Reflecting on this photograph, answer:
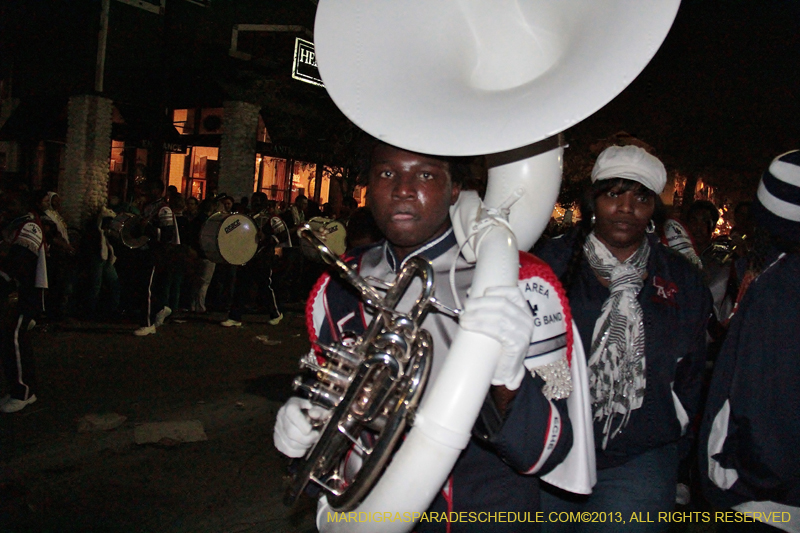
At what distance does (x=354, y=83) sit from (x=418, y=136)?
0.23 metres

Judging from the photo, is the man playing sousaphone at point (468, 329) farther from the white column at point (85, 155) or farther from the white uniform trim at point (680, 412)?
the white column at point (85, 155)

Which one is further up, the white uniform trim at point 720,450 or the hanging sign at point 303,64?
the hanging sign at point 303,64

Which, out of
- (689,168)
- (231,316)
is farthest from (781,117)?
(231,316)

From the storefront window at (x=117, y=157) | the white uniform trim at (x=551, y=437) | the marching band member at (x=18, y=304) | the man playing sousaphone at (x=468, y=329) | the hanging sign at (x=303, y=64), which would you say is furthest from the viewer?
the storefront window at (x=117, y=157)

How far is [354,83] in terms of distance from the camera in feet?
4.61

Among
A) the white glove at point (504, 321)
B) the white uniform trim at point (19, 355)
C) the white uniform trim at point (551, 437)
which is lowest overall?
the white uniform trim at point (19, 355)

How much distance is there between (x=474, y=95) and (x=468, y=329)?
1.81 feet

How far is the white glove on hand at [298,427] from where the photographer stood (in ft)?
4.79

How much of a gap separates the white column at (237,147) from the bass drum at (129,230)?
831 cm

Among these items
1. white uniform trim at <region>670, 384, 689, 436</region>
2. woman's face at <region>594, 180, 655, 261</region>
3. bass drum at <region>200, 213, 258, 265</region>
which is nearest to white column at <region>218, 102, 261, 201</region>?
bass drum at <region>200, 213, 258, 265</region>

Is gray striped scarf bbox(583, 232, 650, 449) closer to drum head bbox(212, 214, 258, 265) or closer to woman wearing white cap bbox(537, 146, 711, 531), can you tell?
woman wearing white cap bbox(537, 146, 711, 531)

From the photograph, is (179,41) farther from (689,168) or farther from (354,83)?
(354,83)

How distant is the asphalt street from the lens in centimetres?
365

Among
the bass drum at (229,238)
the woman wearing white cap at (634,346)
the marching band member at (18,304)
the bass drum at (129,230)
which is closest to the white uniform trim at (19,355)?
the marching band member at (18,304)
